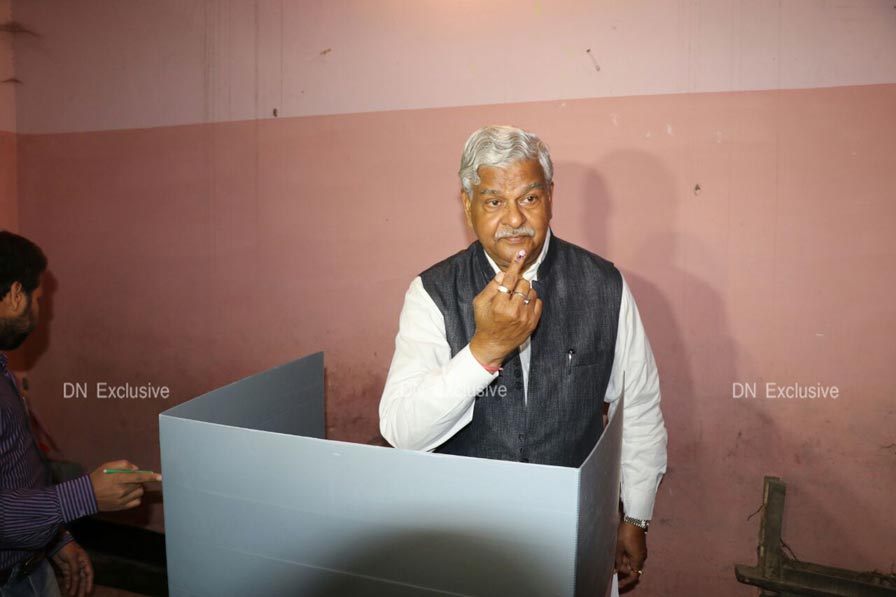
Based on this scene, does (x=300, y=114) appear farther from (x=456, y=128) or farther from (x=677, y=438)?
(x=677, y=438)

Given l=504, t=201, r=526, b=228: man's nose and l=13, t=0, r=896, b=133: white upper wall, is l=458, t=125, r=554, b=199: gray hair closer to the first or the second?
l=504, t=201, r=526, b=228: man's nose

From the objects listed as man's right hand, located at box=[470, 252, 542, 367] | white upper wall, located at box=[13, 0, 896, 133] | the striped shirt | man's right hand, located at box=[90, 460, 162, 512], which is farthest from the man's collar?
the striped shirt

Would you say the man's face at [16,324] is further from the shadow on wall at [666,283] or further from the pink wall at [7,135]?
the shadow on wall at [666,283]

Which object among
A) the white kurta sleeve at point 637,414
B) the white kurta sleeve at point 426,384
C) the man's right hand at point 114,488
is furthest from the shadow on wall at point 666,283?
the man's right hand at point 114,488

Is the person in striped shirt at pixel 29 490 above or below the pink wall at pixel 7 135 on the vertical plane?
below

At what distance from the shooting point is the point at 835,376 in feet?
6.01

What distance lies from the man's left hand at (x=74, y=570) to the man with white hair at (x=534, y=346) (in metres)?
1.04

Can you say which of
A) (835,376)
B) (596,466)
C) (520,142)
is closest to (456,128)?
(520,142)

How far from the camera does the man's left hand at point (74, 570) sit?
1633 millimetres

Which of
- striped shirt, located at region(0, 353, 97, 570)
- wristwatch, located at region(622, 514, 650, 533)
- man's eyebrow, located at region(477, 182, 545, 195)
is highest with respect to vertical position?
man's eyebrow, located at region(477, 182, 545, 195)

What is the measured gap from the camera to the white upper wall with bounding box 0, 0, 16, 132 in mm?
2725

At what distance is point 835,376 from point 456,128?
1.43 m

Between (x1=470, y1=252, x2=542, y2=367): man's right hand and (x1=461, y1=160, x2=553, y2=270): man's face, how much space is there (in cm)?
20

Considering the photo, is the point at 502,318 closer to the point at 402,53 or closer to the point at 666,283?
the point at 666,283
